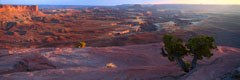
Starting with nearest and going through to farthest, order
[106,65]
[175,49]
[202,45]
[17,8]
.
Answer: [202,45]
[175,49]
[106,65]
[17,8]

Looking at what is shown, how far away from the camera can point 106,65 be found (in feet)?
78.0

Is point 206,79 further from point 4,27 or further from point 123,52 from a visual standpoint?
point 4,27

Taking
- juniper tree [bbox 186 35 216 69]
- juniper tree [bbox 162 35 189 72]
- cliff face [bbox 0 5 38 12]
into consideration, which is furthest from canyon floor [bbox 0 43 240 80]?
cliff face [bbox 0 5 38 12]

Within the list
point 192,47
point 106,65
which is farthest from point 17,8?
point 192,47

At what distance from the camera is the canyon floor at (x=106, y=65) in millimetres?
15547

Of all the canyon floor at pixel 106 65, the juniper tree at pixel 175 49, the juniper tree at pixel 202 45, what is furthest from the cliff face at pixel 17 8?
the juniper tree at pixel 202 45

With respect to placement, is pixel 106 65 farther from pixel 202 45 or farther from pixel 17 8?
pixel 17 8

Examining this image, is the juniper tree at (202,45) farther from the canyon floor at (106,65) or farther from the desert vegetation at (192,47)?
the canyon floor at (106,65)

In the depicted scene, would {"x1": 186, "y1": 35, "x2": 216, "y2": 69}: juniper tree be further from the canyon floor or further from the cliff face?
the cliff face

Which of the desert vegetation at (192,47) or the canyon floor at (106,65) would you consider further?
the desert vegetation at (192,47)

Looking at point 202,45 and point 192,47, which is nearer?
point 202,45

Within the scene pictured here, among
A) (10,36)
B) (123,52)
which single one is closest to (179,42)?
(123,52)

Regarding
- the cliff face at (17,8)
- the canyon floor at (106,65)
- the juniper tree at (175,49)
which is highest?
the juniper tree at (175,49)

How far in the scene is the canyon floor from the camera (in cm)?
1555
